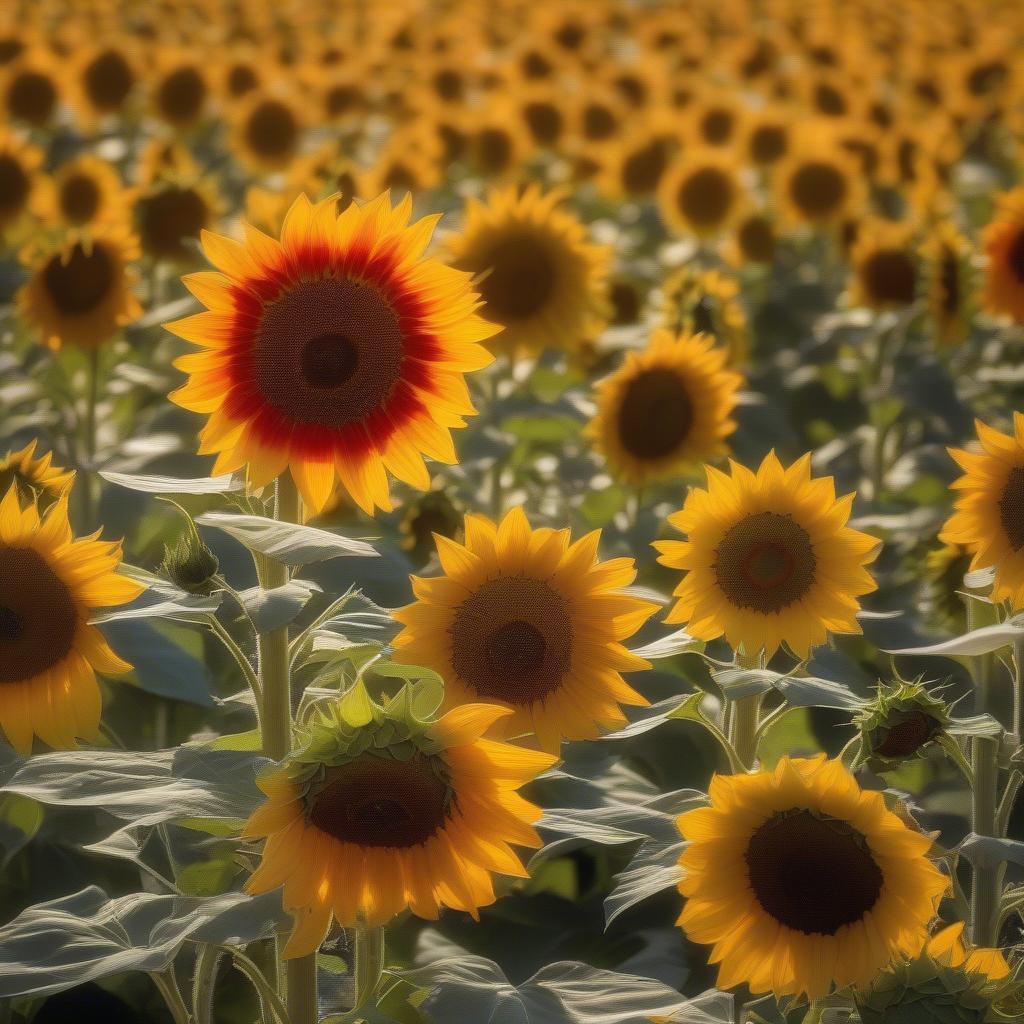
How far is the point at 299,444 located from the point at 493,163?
15.0 ft

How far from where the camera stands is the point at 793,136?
5.96m

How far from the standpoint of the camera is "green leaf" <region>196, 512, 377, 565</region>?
1361 millimetres

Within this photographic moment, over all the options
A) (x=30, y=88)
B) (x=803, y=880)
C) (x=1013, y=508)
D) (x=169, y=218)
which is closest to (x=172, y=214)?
(x=169, y=218)

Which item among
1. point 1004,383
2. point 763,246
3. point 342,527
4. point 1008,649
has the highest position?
point 763,246

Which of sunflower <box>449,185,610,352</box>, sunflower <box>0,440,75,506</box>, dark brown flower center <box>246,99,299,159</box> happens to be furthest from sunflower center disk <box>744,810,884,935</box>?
dark brown flower center <box>246,99,299,159</box>

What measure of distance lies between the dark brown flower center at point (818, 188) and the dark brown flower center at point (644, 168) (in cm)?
67

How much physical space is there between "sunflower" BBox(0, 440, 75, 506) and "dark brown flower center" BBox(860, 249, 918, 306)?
3.03m

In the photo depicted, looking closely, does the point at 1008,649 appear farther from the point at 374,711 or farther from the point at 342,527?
the point at 342,527

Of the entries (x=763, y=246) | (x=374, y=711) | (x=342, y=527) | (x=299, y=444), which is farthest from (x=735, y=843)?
(x=763, y=246)

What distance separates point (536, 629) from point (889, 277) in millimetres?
3077

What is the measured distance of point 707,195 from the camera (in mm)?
5332

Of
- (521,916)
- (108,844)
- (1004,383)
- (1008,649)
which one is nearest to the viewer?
(108,844)

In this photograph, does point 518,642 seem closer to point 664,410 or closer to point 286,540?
point 286,540

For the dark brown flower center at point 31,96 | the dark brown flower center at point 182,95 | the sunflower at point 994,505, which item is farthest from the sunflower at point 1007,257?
the dark brown flower center at point 31,96
